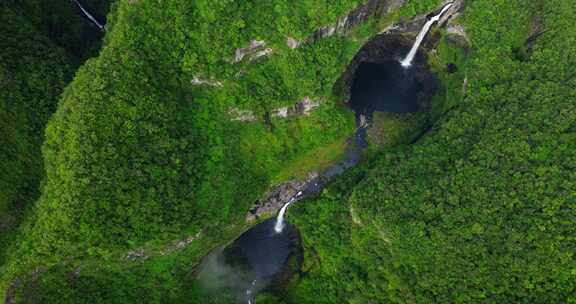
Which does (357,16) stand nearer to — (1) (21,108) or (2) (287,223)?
(2) (287,223)

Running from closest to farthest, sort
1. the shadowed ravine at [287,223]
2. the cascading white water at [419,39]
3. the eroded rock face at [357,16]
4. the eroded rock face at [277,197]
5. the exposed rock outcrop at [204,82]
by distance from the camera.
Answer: the exposed rock outcrop at [204,82], the eroded rock face at [357,16], the shadowed ravine at [287,223], the eroded rock face at [277,197], the cascading white water at [419,39]

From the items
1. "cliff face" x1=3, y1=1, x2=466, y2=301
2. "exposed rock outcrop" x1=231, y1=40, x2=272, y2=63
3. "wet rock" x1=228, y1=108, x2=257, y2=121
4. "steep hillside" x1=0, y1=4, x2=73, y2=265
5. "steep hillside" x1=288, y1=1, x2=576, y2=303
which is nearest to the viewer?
"steep hillside" x1=288, y1=1, x2=576, y2=303

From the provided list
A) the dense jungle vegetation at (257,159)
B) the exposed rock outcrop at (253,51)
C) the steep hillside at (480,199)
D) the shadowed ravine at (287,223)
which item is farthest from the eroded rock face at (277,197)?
the exposed rock outcrop at (253,51)

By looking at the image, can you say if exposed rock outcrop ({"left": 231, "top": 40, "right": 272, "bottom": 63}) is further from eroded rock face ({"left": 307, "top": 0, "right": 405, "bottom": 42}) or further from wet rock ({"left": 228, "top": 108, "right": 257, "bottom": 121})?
wet rock ({"left": 228, "top": 108, "right": 257, "bottom": 121})

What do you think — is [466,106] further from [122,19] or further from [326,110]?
[122,19]

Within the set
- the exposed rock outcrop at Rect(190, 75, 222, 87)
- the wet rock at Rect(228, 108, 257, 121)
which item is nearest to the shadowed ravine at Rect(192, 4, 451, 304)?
the wet rock at Rect(228, 108, 257, 121)

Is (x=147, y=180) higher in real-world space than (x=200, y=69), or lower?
lower

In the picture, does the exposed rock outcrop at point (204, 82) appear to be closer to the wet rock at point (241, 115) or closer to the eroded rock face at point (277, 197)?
the wet rock at point (241, 115)

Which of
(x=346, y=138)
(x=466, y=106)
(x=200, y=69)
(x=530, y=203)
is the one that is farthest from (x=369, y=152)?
(x=200, y=69)
